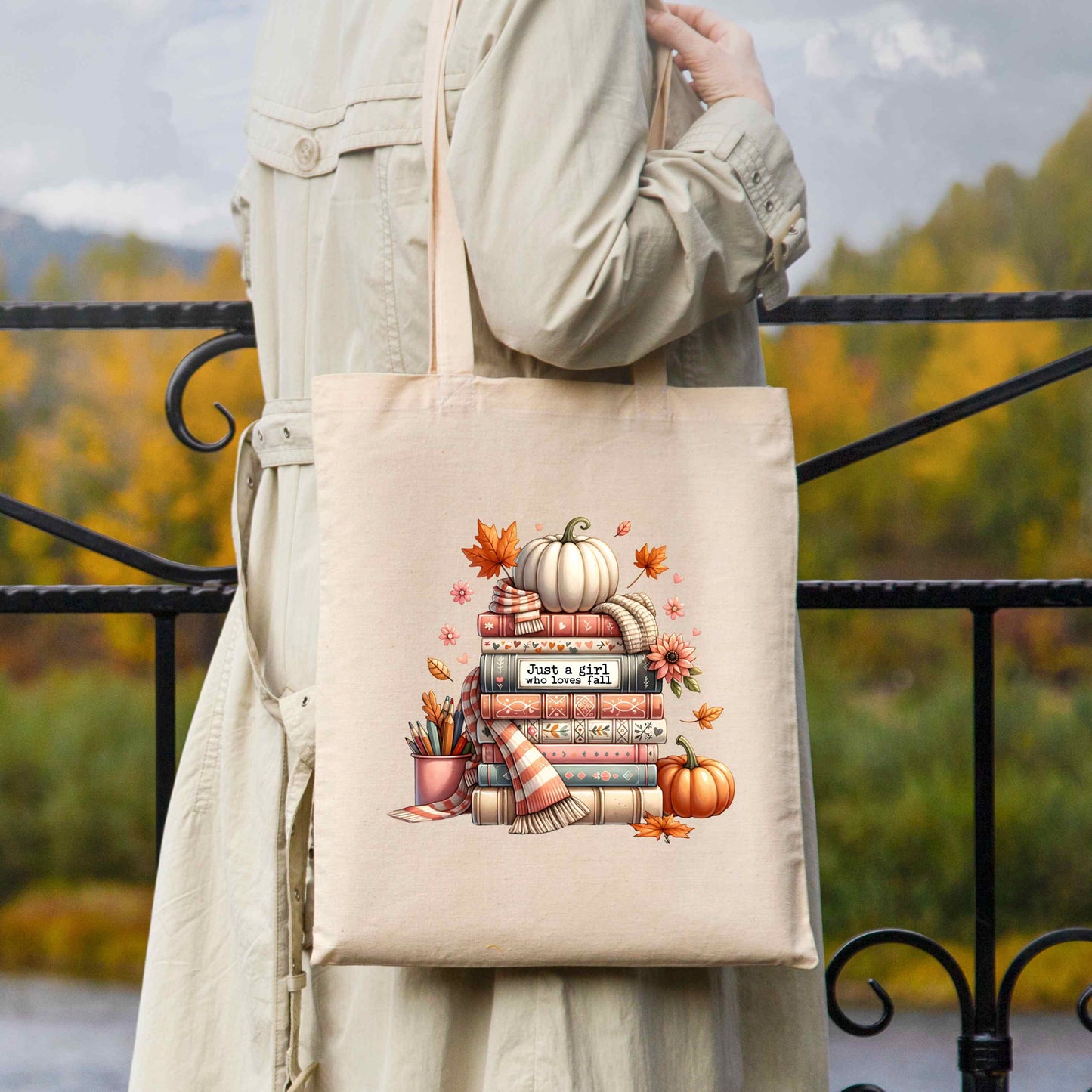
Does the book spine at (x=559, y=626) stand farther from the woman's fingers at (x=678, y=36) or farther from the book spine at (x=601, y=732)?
the woman's fingers at (x=678, y=36)

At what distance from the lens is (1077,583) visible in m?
0.93

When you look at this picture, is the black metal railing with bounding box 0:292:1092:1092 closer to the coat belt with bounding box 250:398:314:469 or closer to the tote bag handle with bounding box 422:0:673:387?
the coat belt with bounding box 250:398:314:469

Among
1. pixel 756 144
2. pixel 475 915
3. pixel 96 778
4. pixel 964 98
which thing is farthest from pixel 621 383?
pixel 964 98

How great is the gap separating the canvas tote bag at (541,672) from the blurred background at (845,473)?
3.47m

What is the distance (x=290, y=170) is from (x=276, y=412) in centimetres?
12

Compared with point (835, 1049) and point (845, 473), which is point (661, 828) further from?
point (845, 473)

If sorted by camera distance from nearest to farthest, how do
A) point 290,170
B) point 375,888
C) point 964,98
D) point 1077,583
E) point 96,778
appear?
point 375,888
point 290,170
point 1077,583
point 96,778
point 964,98

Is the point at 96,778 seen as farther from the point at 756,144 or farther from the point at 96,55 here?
the point at 756,144

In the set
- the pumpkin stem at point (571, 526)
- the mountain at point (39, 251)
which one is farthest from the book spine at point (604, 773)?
the mountain at point (39, 251)

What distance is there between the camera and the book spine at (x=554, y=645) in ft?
1.95

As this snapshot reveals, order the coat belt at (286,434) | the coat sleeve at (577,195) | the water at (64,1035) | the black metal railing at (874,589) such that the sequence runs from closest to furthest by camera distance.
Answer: the coat sleeve at (577,195)
the coat belt at (286,434)
the black metal railing at (874,589)
the water at (64,1035)

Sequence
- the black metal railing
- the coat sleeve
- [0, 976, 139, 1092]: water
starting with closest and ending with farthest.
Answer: the coat sleeve
the black metal railing
[0, 976, 139, 1092]: water

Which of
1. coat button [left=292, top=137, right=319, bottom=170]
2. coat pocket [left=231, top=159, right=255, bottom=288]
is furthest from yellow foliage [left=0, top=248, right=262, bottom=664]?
coat button [left=292, top=137, right=319, bottom=170]

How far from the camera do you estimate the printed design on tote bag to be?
585 millimetres
